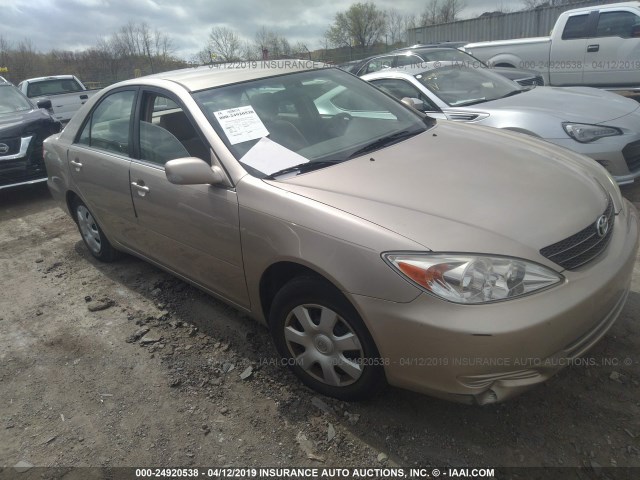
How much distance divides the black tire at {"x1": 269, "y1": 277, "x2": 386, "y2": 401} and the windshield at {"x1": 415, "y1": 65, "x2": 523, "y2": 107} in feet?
12.2

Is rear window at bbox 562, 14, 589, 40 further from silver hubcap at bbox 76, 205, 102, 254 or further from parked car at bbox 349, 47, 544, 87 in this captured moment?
silver hubcap at bbox 76, 205, 102, 254

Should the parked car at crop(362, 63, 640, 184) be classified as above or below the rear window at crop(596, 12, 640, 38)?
below

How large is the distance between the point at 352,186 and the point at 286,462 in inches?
52.1

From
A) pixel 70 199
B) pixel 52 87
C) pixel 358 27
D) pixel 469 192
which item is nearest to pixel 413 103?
pixel 469 192

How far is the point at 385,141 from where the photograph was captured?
9.71ft

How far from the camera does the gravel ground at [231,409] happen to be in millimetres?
2176

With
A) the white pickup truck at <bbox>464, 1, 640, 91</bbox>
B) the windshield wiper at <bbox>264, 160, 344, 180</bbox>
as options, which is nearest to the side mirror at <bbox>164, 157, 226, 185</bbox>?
the windshield wiper at <bbox>264, 160, 344, 180</bbox>

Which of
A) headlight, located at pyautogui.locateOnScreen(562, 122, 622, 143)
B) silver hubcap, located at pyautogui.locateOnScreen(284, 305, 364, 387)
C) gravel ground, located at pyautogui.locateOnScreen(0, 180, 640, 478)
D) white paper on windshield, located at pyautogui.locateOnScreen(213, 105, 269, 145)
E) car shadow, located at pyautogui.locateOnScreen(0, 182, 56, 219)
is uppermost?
white paper on windshield, located at pyautogui.locateOnScreen(213, 105, 269, 145)

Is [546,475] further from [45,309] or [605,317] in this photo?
[45,309]

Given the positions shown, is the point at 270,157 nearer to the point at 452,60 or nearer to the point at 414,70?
the point at 414,70

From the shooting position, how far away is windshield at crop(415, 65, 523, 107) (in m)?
5.44

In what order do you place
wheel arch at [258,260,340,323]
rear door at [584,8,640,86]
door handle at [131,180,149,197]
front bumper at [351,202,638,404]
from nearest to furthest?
front bumper at [351,202,638,404]
wheel arch at [258,260,340,323]
door handle at [131,180,149,197]
rear door at [584,8,640,86]

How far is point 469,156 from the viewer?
269 centimetres

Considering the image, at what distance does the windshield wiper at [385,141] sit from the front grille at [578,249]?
3.88 feet
